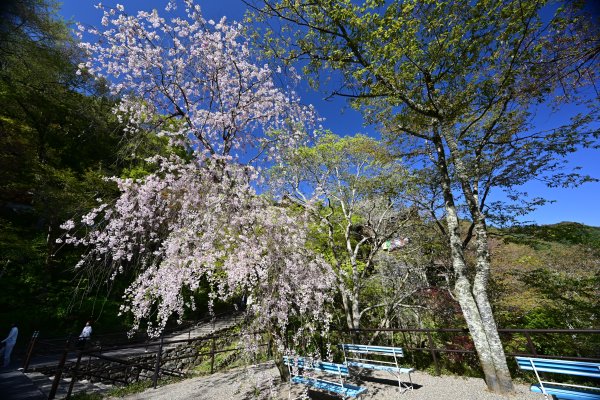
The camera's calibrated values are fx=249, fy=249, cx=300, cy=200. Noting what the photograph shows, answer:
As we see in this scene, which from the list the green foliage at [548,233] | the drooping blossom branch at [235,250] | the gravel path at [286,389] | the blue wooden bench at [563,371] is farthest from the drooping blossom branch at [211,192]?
the green foliage at [548,233]

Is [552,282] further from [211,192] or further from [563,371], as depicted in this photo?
[211,192]

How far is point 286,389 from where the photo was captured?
18.7ft

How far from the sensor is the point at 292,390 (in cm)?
566

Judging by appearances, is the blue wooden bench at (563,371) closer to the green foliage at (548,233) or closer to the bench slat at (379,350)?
the bench slat at (379,350)

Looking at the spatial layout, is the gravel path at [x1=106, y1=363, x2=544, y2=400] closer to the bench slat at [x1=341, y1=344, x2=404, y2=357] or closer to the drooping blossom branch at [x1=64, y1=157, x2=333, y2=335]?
the bench slat at [x1=341, y1=344, x2=404, y2=357]

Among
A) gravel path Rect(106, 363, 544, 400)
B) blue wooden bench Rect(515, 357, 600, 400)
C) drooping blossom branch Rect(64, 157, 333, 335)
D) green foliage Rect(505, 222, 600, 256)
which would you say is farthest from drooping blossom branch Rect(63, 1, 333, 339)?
green foliage Rect(505, 222, 600, 256)

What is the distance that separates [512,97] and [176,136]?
324 inches

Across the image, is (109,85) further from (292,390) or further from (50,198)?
(50,198)

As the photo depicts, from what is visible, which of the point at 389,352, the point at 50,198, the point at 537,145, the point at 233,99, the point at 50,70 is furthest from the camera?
the point at 50,70

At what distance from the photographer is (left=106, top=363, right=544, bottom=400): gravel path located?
16.6 feet

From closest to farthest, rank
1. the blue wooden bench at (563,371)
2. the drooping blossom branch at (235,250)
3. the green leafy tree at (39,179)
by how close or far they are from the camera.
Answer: the blue wooden bench at (563,371) < the drooping blossom branch at (235,250) < the green leafy tree at (39,179)

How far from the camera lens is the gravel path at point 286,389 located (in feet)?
16.6

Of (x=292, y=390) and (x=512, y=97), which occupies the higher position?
(x=512, y=97)

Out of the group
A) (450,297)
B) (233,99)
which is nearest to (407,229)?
(450,297)
